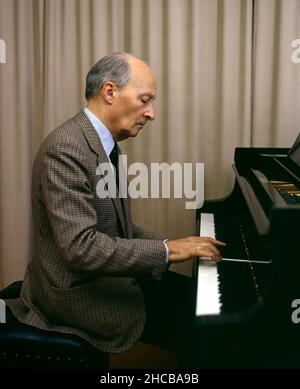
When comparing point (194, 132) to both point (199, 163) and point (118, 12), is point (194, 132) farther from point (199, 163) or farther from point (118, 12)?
point (118, 12)

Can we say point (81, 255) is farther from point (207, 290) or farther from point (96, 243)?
point (207, 290)

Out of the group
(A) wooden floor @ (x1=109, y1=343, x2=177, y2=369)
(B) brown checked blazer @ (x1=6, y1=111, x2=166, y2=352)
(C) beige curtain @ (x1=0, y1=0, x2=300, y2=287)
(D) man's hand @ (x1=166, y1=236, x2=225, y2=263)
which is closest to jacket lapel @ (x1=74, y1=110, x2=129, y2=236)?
(B) brown checked blazer @ (x1=6, y1=111, x2=166, y2=352)

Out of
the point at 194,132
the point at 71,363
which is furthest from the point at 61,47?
the point at 71,363

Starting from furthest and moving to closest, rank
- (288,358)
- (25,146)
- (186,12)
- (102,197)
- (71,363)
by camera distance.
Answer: (25,146) < (186,12) < (102,197) < (71,363) < (288,358)

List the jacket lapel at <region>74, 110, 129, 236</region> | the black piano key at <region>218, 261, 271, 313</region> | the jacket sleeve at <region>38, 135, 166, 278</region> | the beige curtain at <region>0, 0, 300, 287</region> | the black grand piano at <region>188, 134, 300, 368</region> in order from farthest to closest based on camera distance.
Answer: the beige curtain at <region>0, 0, 300, 287</region>
the jacket lapel at <region>74, 110, 129, 236</region>
the jacket sleeve at <region>38, 135, 166, 278</region>
the black piano key at <region>218, 261, 271, 313</region>
the black grand piano at <region>188, 134, 300, 368</region>

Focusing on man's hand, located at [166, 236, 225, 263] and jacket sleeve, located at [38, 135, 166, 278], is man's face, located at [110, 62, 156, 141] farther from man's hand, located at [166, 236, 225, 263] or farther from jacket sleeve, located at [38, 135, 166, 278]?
man's hand, located at [166, 236, 225, 263]

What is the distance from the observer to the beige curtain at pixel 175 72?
248 centimetres

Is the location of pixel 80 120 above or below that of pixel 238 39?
below

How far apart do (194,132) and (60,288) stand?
126 cm

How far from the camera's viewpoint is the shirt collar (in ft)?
5.66

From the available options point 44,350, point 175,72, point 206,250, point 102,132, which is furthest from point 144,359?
point 175,72

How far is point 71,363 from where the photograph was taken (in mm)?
1517

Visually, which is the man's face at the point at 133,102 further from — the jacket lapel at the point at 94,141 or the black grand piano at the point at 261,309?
the black grand piano at the point at 261,309

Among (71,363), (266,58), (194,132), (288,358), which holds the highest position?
Result: (266,58)
